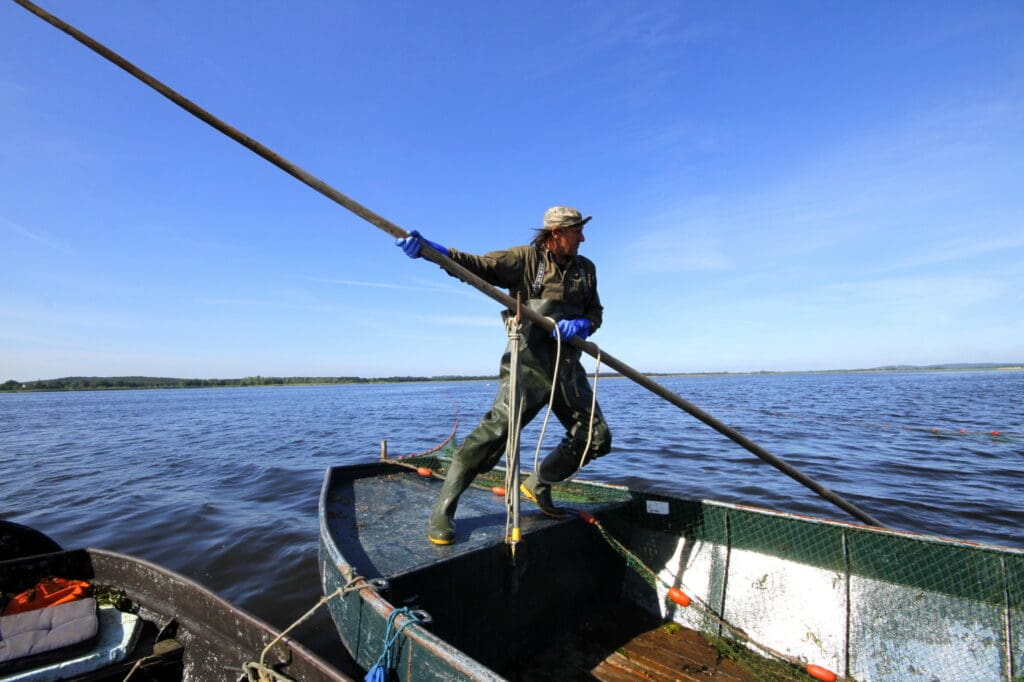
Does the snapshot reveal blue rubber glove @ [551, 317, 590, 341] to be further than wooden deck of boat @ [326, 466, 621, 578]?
Yes

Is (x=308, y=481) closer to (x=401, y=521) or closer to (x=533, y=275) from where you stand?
(x=401, y=521)

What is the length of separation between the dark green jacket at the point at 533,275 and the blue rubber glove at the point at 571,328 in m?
0.17

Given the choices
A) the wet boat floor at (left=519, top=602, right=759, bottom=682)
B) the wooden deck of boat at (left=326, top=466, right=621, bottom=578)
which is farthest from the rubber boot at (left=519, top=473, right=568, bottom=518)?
the wet boat floor at (left=519, top=602, right=759, bottom=682)

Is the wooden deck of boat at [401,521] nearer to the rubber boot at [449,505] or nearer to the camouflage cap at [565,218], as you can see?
the rubber boot at [449,505]

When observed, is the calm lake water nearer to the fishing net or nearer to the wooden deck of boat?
the wooden deck of boat

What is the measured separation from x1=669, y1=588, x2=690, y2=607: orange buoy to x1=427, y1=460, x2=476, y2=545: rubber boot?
199cm

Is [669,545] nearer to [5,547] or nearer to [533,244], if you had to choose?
[533,244]

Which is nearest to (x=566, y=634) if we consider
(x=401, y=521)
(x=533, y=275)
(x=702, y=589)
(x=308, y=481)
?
(x=702, y=589)

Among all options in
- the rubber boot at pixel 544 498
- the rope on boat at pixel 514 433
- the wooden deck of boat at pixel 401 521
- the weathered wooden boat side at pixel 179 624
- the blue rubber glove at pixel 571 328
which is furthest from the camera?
the rubber boot at pixel 544 498

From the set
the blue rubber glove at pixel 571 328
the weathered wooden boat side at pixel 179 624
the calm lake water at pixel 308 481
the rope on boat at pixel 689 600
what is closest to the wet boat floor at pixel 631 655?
the rope on boat at pixel 689 600

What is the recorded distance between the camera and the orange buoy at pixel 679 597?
4159mm

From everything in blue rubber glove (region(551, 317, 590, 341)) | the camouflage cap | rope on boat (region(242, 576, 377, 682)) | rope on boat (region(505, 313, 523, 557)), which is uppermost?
the camouflage cap

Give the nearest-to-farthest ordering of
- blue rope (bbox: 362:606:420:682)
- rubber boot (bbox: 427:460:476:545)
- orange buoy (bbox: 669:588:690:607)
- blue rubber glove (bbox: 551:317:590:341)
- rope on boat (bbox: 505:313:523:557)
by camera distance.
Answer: blue rope (bbox: 362:606:420:682) < rope on boat (bbox: 505:313:523:557) < blue rubber glove (bbox: 551:317:590:341) < rubber boot (bbox: 427:460:476:545) < orange buoy (bbox: 669:588:690:607)

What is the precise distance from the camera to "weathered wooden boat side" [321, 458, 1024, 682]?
10.6ft
